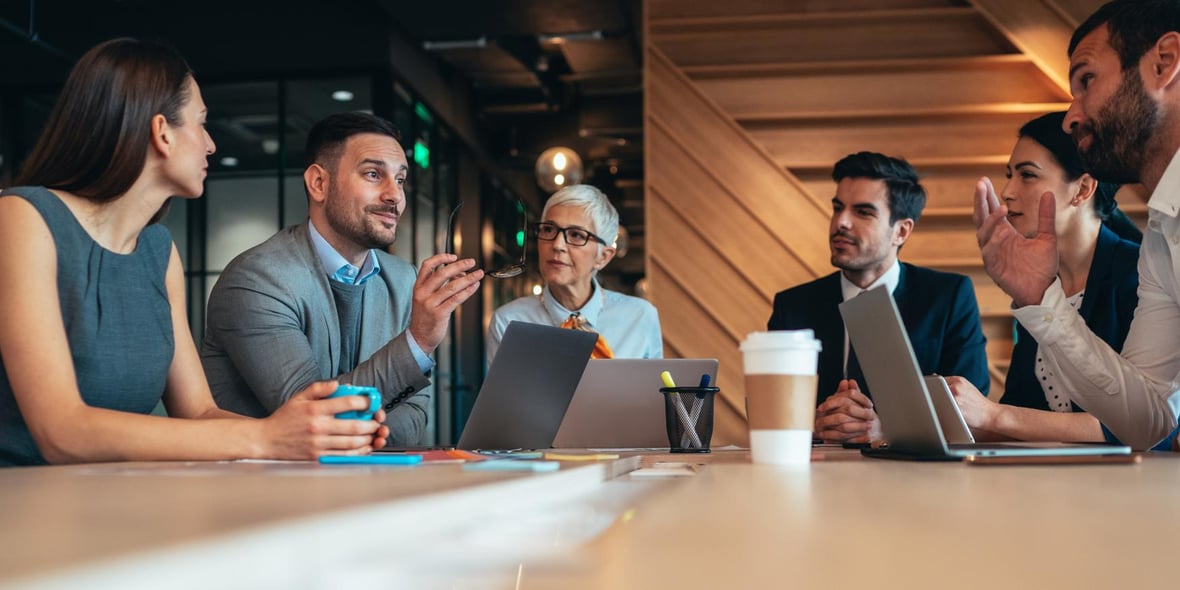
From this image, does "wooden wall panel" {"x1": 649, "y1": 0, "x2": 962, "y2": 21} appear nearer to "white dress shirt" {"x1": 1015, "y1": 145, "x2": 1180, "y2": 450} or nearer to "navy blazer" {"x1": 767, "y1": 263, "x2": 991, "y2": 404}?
"navy blazer" {"x1": 767, "y1": 263, "x2": 991, "y2": 404}

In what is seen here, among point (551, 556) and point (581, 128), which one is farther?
point (581, 128)

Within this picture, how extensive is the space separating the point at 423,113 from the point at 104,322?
20.0ft

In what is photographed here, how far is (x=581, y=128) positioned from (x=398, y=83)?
2325 mm

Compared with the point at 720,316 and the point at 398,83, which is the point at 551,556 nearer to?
the point at 720,316

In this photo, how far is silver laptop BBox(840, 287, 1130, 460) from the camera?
129 cm

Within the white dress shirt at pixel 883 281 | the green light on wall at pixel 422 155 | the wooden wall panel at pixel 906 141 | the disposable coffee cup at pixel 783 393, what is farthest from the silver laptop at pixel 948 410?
the green light on wall at pixel 422 155

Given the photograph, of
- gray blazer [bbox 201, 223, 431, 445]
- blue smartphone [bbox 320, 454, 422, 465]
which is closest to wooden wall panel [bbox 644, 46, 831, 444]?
gray blazer [bbox 201, 223, 431, 445]

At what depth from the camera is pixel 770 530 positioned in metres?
0.53

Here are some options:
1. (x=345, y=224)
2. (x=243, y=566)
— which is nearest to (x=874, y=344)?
(x=243, y=566)

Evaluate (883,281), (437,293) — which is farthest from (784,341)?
(883,281)

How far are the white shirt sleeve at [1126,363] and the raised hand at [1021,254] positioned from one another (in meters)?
0.04

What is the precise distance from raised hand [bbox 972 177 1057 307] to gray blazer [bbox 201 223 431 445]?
134cm

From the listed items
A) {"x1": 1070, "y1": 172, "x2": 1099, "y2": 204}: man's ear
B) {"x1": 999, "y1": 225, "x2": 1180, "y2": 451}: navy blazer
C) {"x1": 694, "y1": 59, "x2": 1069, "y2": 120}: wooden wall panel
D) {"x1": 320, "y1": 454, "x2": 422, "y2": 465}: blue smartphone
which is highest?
{"x1": 694, "y1": 59, "x2": 1069, "y2": 120}: wooden wall panel

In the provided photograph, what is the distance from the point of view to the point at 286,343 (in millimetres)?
2342
